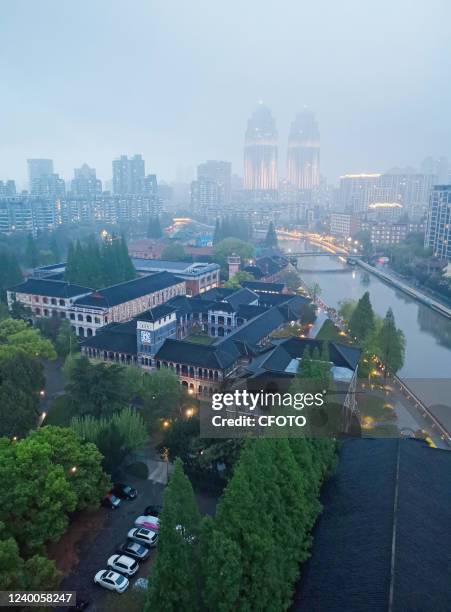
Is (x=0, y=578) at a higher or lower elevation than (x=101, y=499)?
higher

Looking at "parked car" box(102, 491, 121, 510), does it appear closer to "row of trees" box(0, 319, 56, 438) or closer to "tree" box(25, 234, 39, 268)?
"row of trees" box(0, 319, 56, 438)

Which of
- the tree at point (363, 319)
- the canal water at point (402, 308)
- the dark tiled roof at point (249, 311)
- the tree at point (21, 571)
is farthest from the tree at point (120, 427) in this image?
the canal water at point (402, 308)

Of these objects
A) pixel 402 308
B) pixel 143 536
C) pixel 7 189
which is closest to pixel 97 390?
pixel 143 536

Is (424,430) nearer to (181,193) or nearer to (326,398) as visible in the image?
(326,398)

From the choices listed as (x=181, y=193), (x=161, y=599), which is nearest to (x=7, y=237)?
(x=161, y=599)

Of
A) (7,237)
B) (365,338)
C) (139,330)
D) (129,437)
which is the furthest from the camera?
(7,237)

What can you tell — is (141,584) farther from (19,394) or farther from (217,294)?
(217,294)
